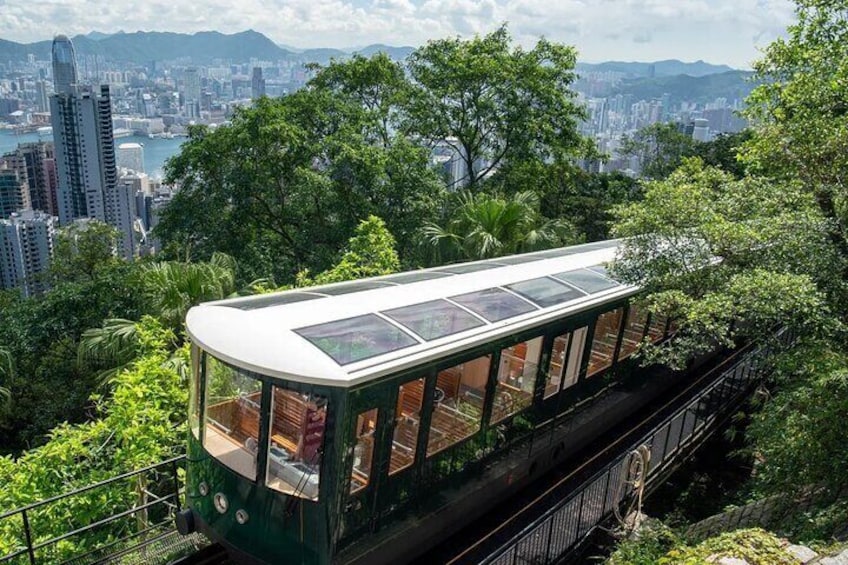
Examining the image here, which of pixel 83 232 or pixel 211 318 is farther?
pixel 83 232

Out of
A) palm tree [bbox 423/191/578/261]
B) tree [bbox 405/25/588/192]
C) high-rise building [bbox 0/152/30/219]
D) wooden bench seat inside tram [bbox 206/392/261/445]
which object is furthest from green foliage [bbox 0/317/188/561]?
high-rise building [bbox 0/152/30/219]

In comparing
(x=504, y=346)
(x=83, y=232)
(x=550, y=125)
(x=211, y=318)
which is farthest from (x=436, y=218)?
(x=83, y=232)

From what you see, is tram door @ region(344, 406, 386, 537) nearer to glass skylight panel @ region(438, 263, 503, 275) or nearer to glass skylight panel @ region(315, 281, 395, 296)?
glass skylight panel @ region(315, 281, 395, 296)

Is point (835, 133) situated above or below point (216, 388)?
above

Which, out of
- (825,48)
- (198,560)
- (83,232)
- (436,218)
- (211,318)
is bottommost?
(83,232)

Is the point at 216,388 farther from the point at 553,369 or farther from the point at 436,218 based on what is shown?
the point at 436,218

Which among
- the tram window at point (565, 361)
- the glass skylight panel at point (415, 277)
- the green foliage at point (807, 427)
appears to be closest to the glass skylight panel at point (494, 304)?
the tram window at point (565, 361)

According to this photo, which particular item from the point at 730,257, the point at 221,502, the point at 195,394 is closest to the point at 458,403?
the point at 221,502

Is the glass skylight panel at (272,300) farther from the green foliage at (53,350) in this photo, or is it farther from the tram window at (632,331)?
the green foliage at (53,350)
